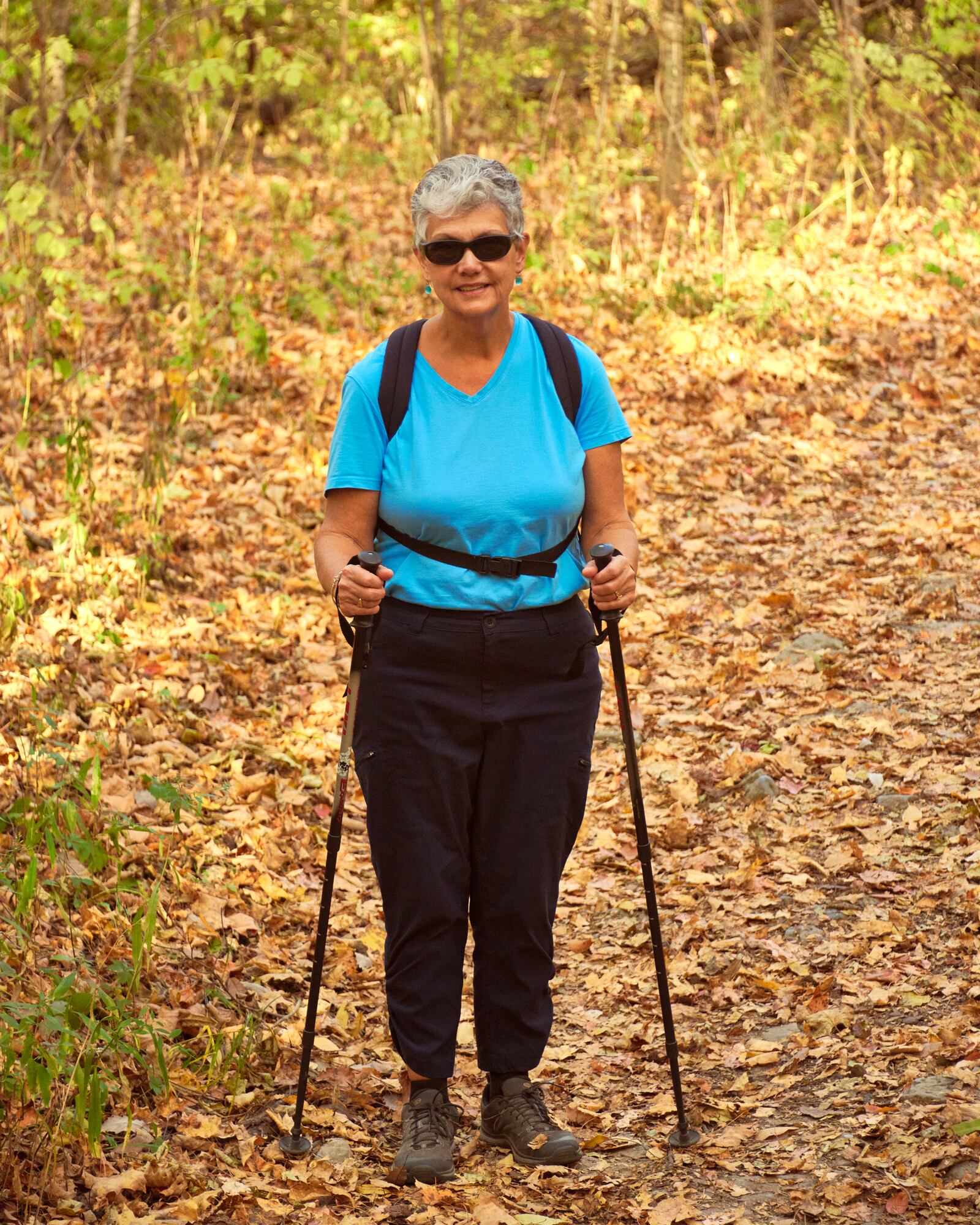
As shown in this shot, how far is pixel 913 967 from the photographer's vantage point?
4121mm

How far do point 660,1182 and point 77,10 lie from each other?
11.3 metres

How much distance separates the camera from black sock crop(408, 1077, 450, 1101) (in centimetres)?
344

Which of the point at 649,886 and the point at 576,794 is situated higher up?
the point at 576,794

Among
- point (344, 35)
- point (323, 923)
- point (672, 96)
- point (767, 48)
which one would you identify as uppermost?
point (344, 35)

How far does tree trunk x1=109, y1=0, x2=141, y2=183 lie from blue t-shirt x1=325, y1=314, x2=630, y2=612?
7.07 metres

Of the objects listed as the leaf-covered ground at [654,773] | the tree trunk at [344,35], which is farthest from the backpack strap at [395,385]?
the tree trunk at [344,35]

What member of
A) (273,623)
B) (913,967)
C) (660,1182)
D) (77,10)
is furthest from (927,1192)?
(77,10)

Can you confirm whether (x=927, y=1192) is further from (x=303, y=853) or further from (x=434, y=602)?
(x=303, y=853)

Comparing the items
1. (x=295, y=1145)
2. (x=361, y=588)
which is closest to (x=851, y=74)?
(x=361, y=588)

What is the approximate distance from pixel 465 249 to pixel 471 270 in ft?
0.17

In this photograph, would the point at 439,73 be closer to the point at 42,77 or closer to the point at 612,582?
the point at 42,77

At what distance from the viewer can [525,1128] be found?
3416 mm

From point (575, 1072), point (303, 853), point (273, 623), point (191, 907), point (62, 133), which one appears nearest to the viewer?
point (575, 1072)

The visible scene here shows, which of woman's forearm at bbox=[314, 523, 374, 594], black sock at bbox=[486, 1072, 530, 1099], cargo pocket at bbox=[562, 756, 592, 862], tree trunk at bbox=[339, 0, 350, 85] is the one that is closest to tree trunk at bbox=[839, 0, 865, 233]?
tree trunk at bbox=[339, 0, 350, 85]
